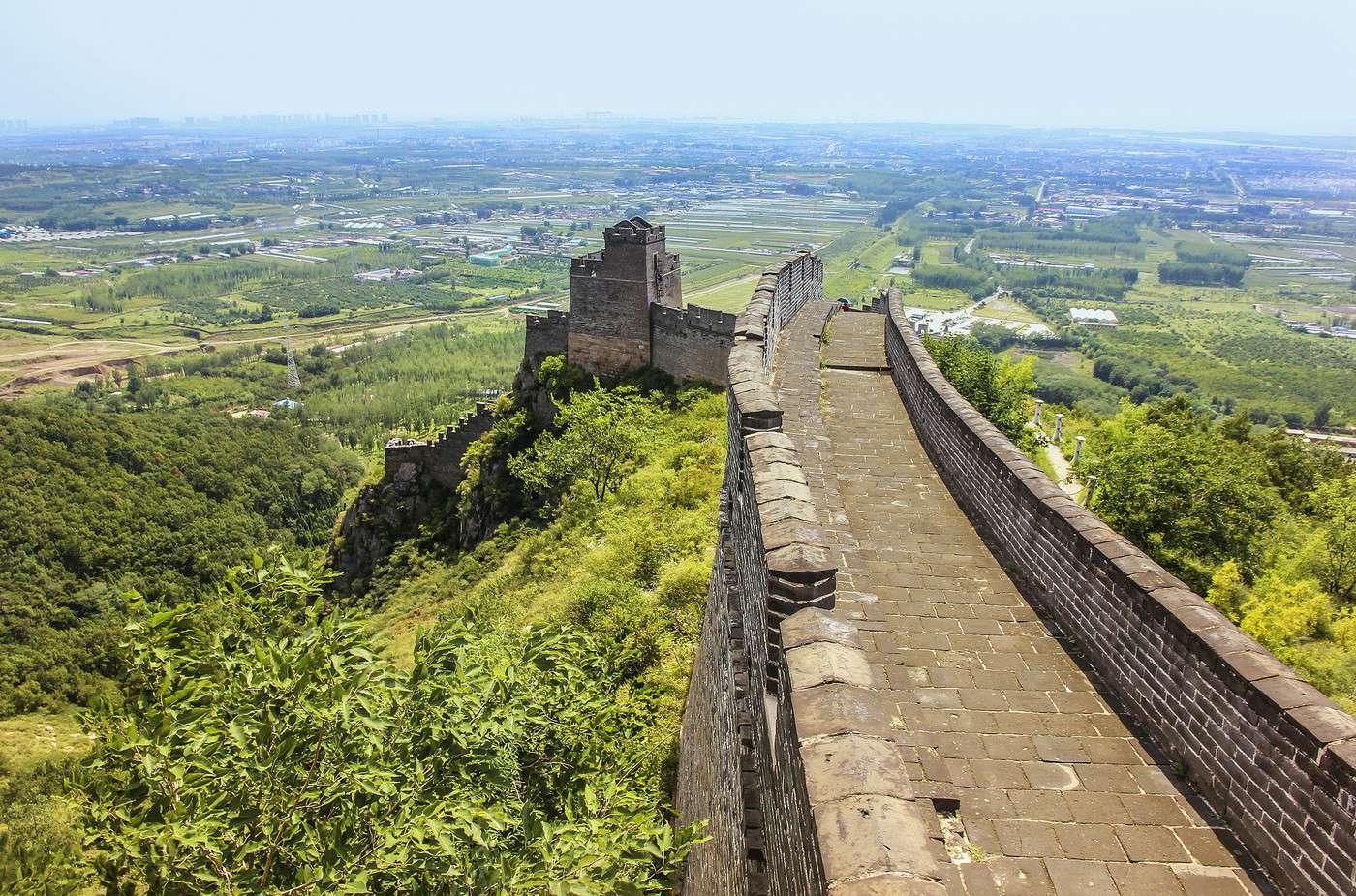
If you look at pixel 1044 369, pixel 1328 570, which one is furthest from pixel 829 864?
pixel 1044 369

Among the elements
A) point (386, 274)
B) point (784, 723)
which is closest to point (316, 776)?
point (784, 723)

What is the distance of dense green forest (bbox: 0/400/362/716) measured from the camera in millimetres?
38500

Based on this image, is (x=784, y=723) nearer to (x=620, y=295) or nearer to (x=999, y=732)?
(x=999, y=732)

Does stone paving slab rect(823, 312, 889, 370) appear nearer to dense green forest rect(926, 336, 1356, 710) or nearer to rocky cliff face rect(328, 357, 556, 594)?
dense green forest rect(926, 336, 1356, 710)

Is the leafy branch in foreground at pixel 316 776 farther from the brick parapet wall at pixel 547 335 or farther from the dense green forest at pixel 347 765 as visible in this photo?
the brick parapet wall at pixel 547 335

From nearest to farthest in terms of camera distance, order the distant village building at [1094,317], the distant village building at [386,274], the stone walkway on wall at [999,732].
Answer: the stone walkway on wall at [999,732], the distant village building at [1094,317], the distant village building at [386,274]

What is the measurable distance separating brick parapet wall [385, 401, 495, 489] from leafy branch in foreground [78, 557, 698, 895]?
22.6 meters

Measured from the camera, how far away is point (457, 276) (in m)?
164

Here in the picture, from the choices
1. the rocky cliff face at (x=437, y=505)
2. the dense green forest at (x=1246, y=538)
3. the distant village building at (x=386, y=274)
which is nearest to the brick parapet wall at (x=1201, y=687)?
the dense green forest at (x=1246, y=538)

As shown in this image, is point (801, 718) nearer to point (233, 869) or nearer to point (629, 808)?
point (629, 808)

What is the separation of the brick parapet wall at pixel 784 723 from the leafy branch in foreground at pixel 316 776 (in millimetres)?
731

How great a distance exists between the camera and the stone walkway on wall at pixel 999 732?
3850 millimetres

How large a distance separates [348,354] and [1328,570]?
367 feet

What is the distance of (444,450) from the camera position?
29219 mm
